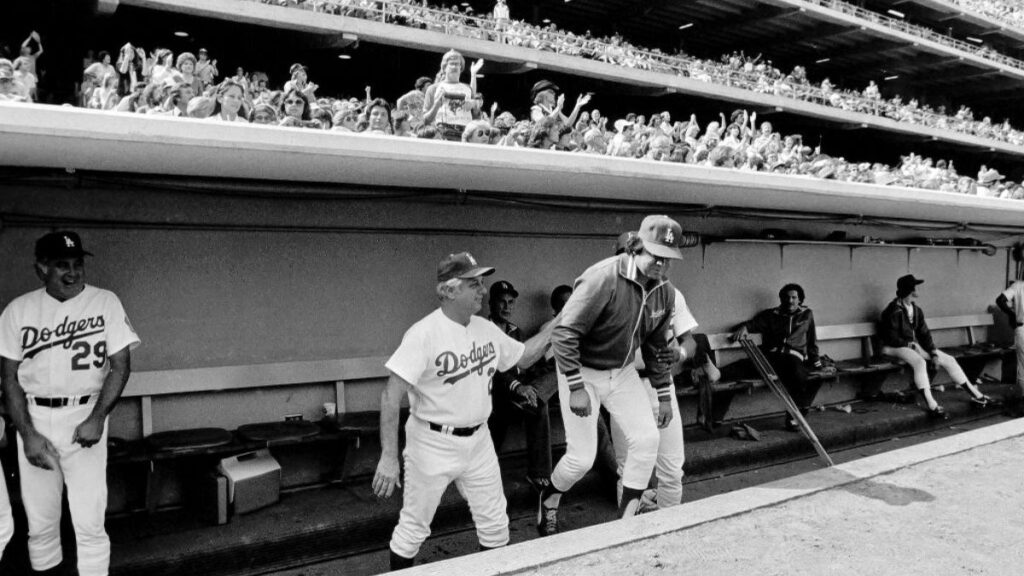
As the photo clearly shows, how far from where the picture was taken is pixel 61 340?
10.8 ft

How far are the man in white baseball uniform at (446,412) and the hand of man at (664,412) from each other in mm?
1202

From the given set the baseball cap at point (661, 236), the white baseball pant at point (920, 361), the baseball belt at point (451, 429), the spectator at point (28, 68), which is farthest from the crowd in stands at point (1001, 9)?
the spectator at point (28, 68)

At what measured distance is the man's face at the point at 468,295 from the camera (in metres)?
3.37

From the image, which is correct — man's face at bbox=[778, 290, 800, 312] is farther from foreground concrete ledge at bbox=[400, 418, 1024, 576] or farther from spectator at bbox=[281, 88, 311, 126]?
spectator at bbox=[281, 88, 311, 126]

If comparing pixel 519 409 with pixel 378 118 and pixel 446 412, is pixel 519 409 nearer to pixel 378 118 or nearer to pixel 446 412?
pixel 446 412

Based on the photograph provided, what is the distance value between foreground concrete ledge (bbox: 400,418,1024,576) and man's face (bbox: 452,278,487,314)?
1.09 meters

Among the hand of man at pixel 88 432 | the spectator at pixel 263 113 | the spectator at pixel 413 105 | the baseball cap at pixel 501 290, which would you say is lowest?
the hand of man at pixel 88 432

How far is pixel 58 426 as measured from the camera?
3258 mm

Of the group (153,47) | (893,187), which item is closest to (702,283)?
(893,187)

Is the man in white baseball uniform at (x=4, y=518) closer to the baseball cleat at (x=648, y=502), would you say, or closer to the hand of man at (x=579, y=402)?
the hand of man at (x=579, y=402)

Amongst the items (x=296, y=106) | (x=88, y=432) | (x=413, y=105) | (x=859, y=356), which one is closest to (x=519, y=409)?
(x=413, y=105)

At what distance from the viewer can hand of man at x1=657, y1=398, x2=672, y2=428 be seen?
4.20 metres

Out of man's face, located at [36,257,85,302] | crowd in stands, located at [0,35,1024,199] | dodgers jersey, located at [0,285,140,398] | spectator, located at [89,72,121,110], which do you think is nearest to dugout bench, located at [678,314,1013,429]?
crowd in stands, located at [0,35,1024,199]

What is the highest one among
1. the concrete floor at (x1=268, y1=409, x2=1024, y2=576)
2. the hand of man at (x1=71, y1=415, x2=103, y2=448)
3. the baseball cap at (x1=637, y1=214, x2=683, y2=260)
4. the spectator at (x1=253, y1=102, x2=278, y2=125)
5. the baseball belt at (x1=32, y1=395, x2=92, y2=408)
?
the spectator at (x1=253, y1=102, x2=278, y2=125)
